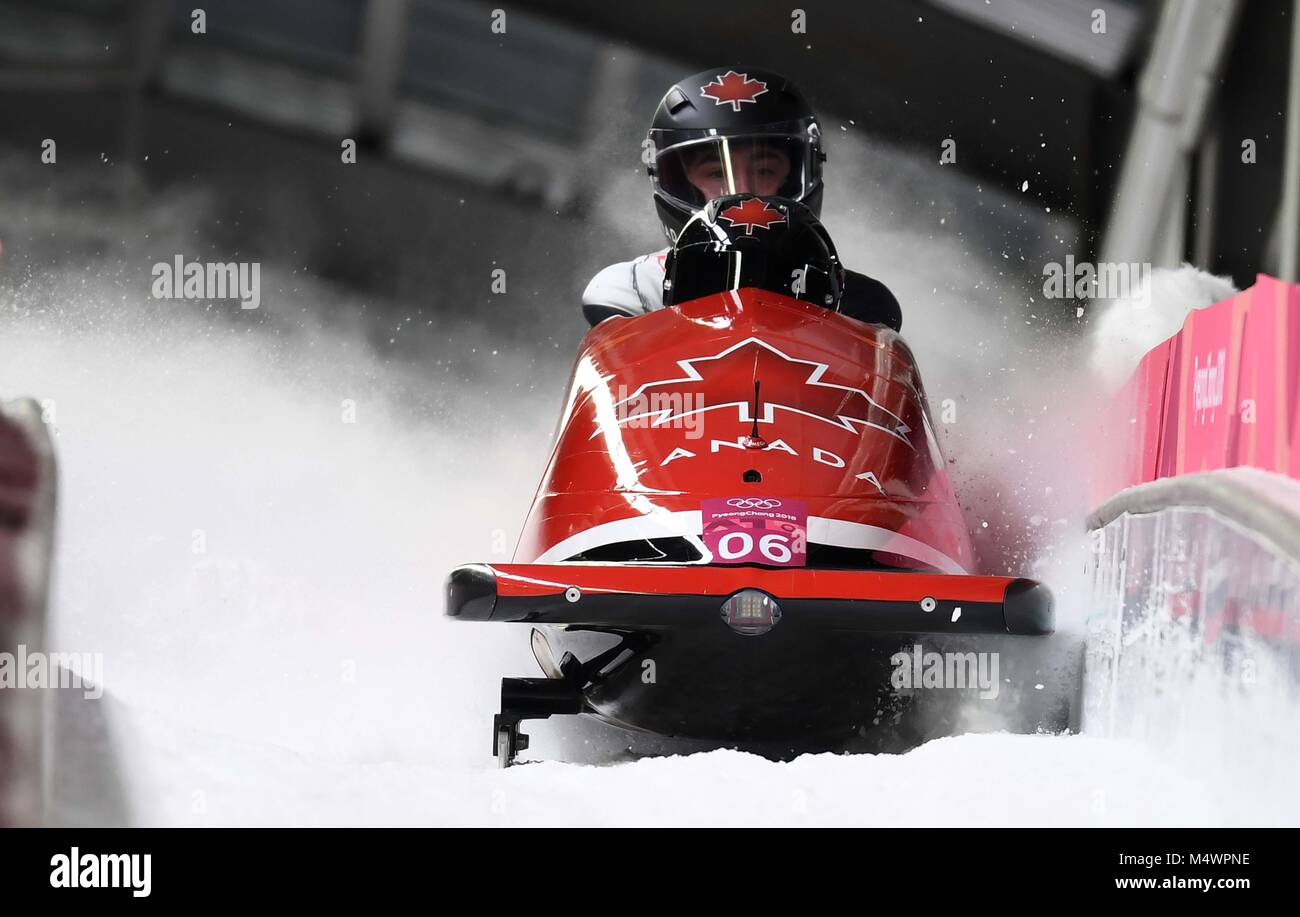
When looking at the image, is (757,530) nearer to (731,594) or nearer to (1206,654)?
(731,594)

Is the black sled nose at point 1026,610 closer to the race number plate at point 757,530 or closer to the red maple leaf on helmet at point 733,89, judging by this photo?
the race number plate at point 757,530

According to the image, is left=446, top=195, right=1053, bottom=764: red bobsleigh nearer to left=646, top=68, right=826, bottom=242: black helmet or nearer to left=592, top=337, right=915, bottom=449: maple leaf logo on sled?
left=592, top=337, right=915, bottom=449: maple leaf logo on sled

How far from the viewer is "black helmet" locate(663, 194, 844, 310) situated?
4.14 m

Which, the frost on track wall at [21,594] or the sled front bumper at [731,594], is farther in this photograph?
the sled front bumper at [731,594]

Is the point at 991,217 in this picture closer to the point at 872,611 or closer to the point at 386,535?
the point at 386,535

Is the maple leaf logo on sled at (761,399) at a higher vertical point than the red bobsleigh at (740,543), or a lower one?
higher

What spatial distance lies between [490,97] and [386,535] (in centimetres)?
365

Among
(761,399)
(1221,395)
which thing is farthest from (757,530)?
(1221,395)

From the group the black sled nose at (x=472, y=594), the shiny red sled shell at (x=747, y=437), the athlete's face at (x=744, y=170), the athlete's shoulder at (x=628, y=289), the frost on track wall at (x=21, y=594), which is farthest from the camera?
the athlete's face at (x=744, y=170)

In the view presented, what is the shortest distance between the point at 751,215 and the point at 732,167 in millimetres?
1549

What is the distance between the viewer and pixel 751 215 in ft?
13.7

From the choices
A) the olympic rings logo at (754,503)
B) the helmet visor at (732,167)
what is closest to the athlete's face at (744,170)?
the helmet visor at (732,167)

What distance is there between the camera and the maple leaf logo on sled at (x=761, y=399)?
3660 mm
